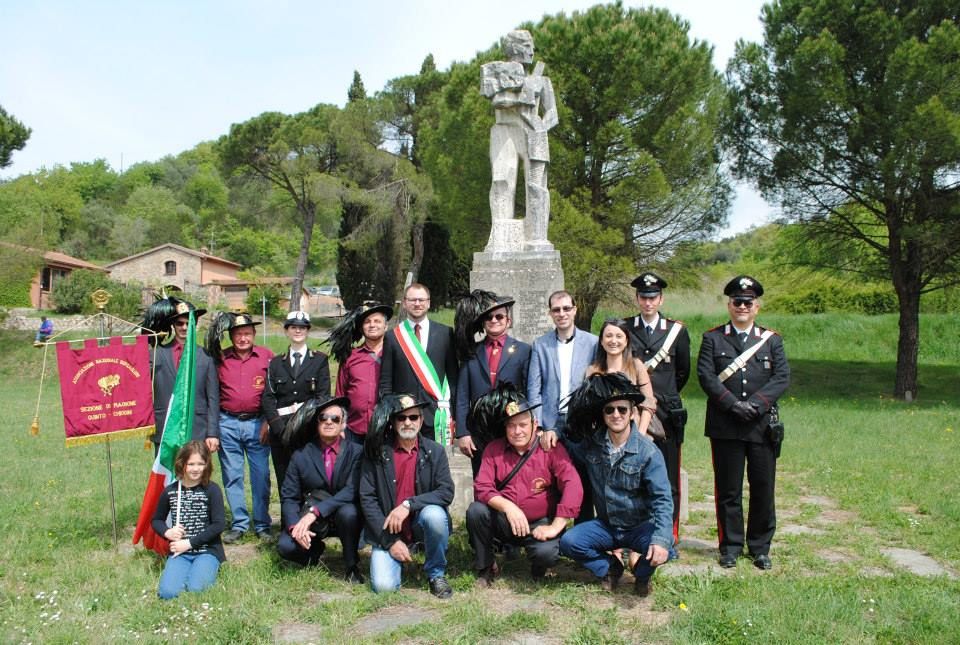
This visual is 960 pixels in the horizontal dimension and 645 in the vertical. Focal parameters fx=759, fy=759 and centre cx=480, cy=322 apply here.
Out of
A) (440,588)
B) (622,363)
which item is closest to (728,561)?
(622,363)

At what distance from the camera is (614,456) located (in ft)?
14.0

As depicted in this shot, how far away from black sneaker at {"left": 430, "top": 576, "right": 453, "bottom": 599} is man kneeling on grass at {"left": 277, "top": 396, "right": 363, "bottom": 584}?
0.51 meters

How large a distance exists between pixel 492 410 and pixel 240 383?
1.97m

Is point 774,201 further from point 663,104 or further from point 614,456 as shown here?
point 614,456

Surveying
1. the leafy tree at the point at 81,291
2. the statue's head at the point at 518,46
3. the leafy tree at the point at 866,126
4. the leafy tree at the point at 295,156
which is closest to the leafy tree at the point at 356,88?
the leafy tree at the point at 295,156

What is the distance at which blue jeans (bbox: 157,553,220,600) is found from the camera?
4152 mm

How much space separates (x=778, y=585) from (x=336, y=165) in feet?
96.2

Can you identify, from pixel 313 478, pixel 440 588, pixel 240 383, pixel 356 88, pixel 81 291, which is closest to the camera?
pixel 440 588

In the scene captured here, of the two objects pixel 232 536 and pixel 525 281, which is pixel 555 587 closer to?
pixel 232 536

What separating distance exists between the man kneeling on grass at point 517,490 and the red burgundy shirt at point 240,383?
175 centimetres

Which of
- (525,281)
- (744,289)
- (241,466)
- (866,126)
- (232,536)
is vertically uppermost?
(866,126)

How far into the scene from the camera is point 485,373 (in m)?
4.84

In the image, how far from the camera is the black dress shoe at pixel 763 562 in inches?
180

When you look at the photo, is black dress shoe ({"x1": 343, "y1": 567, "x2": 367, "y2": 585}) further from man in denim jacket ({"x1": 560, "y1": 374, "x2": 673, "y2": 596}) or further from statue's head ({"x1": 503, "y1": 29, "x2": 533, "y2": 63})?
statue's head ({"x1": 503, "y1": 29, "x2": 533, "y2": 63})
